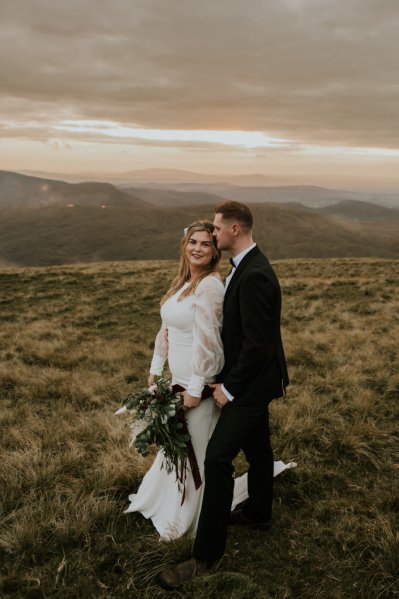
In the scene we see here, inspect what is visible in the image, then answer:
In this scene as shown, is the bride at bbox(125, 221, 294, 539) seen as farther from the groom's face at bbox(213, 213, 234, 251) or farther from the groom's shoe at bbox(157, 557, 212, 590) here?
the groom's shoe at bbox(157, 557, 212, 590)

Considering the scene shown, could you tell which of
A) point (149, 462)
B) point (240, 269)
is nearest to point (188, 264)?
point (240, 269)

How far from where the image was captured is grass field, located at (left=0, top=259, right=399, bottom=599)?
10.8ft

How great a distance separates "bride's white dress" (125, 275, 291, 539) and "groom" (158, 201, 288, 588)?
0.15 metres

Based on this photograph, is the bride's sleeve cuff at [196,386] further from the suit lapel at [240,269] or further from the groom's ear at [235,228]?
the groom's ear at [235,228]

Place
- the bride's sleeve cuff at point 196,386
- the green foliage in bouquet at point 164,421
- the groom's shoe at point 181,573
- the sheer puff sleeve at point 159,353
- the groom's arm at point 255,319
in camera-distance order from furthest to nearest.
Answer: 1. the sheer puff sleeve at point 159,353
2. the green foliage in bouquet at point 164,421
3. the bride's sleeve cuff at point 196,386
4. the groom's shoe at point 181,573
5. the groom's arm at point 255,319

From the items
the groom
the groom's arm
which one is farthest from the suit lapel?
the groom's arm

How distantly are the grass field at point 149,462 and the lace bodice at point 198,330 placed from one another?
149 cm

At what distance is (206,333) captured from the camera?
325 cm

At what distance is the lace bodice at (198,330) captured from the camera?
3270 mm

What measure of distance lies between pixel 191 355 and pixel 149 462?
1.90 meters

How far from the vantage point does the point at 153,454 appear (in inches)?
200

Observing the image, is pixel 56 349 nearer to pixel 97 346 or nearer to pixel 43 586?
pixel 97 346

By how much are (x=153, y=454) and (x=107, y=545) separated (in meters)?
1.52

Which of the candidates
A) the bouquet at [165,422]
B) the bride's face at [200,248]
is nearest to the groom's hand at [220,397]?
the bouquet at [165,422]
